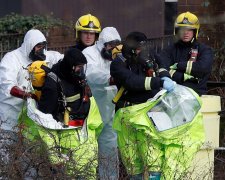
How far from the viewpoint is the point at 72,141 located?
8.05m

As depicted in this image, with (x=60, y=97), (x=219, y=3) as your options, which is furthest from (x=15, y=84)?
(x=219, y=3)

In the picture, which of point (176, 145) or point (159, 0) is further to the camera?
point (159, 0)

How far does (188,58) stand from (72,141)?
1.83 meters

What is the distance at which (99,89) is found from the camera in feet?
31.2

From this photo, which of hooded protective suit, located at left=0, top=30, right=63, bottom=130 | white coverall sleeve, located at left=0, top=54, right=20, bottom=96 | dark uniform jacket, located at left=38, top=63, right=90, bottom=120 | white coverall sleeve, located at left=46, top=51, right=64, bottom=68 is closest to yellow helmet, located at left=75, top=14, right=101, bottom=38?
white coverall sleeve, located at left=46, top=51, right=64, bottom=68

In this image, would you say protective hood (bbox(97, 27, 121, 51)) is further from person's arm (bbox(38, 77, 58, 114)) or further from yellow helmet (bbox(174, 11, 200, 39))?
person's arm (bbox(38, 77, 58, 114))

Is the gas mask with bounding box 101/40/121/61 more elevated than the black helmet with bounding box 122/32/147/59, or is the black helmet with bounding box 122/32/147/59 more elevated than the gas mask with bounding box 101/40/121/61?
the black helmet with bounding box 122/32/147/59

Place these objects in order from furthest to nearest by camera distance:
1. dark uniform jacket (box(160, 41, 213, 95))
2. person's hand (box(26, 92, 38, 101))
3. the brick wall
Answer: the brick wall, dark uniform jacket (box(160, 41, 213, 95)), person's hand (box(26, 92, 38, 101))

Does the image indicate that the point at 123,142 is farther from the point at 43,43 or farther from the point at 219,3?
the point at 219,3

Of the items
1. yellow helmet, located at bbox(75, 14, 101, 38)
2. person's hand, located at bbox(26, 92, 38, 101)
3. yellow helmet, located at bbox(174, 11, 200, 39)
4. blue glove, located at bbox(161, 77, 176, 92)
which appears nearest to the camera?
blue glove, located at bbox(161, 77, 176, 92)

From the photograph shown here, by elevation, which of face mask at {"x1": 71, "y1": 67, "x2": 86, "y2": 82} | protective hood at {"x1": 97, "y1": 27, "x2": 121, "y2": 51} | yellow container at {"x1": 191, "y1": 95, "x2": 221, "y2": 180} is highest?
protective hood at {"x1": 97, "y1": 27, "x2": 121, "y2": 51}

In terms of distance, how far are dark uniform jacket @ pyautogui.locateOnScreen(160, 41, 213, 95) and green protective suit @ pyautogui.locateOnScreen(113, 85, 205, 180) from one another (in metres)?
0.79

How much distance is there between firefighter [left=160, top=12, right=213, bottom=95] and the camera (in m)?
9.08

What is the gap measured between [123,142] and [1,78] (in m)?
1.42
